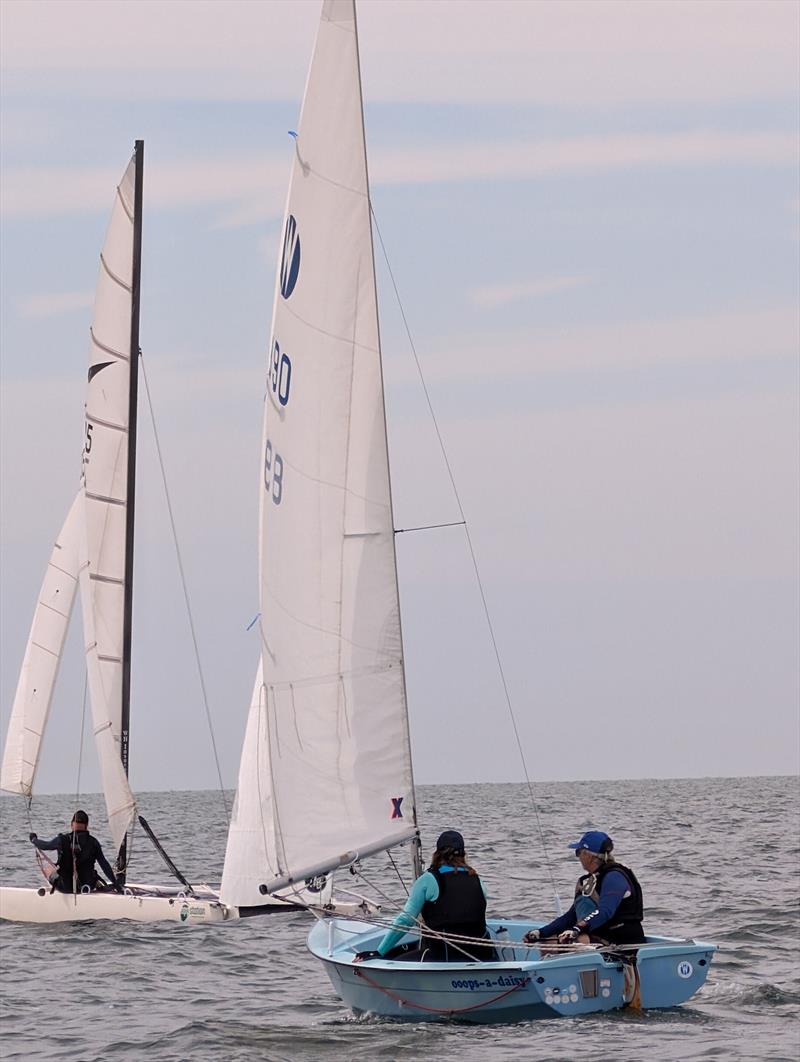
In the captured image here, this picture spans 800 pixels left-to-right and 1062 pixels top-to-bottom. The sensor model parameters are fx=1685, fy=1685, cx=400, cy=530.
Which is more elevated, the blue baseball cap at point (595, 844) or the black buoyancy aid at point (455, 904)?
the blue baseball cap at point (595, 844)

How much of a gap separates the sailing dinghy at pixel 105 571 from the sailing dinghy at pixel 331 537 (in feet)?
26.2

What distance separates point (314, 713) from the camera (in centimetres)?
1397

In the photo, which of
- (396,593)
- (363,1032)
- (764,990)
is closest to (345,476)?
(396,593)

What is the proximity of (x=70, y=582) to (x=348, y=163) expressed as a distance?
11934mm

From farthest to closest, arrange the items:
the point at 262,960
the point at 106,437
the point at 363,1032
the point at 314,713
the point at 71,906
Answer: the point at 106,437 → the point at 71,906 → the point at 262,960 → the point at 314,713 → the point at 363,1032

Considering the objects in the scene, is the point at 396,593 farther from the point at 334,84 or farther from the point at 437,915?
the point at 334,84

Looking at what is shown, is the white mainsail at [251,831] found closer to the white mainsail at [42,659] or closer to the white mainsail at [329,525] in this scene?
the white mainsail at [329,525]

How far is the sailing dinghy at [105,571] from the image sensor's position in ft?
72.6

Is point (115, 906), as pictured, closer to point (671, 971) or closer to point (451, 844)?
point (451, 844)

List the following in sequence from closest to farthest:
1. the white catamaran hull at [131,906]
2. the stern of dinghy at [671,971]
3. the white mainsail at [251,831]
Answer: the stern of dinghy at [671,971] < the white mainsail at [251,831] < the white catamaran hull at [131,906]

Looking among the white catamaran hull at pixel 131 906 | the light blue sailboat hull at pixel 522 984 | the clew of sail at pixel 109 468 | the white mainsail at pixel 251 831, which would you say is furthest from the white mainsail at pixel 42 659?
the light blue sailboat hull at pixel 522 984

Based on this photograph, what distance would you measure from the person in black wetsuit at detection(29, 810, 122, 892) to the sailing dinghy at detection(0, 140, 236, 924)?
1.13ft

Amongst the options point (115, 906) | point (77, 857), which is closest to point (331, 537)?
point (115, 906)

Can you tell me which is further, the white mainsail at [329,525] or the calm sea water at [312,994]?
the white mainsail at [329,525]
